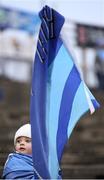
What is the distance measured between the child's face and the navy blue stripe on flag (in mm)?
252

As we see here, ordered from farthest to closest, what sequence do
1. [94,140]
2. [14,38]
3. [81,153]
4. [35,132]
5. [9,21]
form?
[14,38]
[9,21]
[94,140]
[81,153]
[35,132]

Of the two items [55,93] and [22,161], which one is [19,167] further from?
[55,93]

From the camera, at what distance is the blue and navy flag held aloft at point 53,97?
12.8ft

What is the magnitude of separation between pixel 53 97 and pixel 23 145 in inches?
15.1

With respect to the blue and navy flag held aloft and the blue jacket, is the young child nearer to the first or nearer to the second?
the blue jacket

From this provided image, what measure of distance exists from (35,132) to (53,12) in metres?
0.69

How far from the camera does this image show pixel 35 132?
3.90 metres

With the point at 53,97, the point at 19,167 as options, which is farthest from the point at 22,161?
the point at 53,97

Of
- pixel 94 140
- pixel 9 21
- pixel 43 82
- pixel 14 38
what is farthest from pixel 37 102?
pixel 14 38

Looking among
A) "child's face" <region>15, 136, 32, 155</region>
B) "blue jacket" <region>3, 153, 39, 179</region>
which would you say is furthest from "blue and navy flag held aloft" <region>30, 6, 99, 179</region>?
"child's face" <region>15, 136, 32, 155</region>

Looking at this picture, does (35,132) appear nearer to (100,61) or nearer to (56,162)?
(56,162)

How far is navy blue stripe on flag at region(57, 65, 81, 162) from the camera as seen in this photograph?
405 cm

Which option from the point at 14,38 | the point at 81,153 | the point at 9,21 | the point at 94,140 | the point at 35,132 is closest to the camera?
the point at 35,132

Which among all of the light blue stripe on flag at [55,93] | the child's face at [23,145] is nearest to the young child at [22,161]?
the child's face at [23,145]
